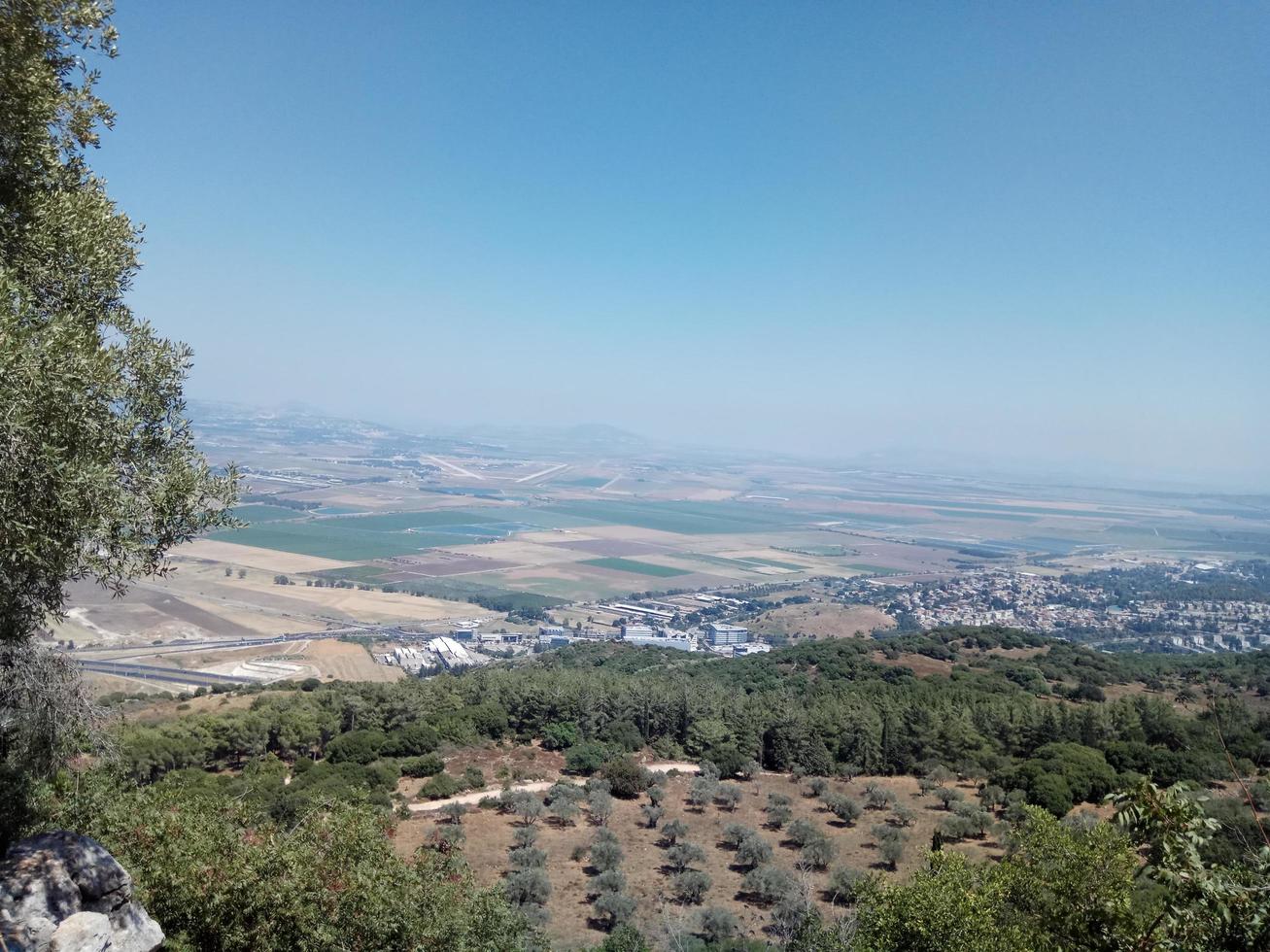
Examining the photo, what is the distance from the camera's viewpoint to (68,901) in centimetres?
620

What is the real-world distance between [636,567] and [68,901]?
258 ft

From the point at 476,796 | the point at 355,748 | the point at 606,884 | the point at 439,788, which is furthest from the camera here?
the point at 355,748

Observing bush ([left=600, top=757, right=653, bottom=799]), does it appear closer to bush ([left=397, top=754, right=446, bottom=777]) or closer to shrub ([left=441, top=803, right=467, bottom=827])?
shrub ([left=441, top=803, right=467, bottom=827])

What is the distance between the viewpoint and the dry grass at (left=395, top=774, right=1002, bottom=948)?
557 inches

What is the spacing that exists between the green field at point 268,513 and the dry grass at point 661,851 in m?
86.0

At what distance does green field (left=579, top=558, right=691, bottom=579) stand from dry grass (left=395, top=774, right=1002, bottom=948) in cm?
5866

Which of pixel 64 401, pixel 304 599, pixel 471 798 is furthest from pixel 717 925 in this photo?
pixel 304 599

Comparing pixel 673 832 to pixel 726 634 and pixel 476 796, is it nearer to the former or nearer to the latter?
pixel 476 796

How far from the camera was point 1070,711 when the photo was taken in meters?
28.3

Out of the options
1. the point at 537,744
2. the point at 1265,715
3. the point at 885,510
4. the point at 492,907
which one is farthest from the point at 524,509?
the point at 492,907

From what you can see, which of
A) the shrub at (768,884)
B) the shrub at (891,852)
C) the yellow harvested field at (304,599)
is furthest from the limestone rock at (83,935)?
the yellow harvested field at (304,599)

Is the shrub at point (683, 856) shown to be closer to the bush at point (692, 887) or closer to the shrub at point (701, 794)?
the bush at point (692, 887)

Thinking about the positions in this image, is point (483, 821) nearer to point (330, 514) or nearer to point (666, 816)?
point (666, 816)

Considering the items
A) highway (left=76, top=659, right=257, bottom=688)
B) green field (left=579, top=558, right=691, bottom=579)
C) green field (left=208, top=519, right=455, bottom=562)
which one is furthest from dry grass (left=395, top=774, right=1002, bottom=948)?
green field (left=208, top=519, right=455, bottom=562)
